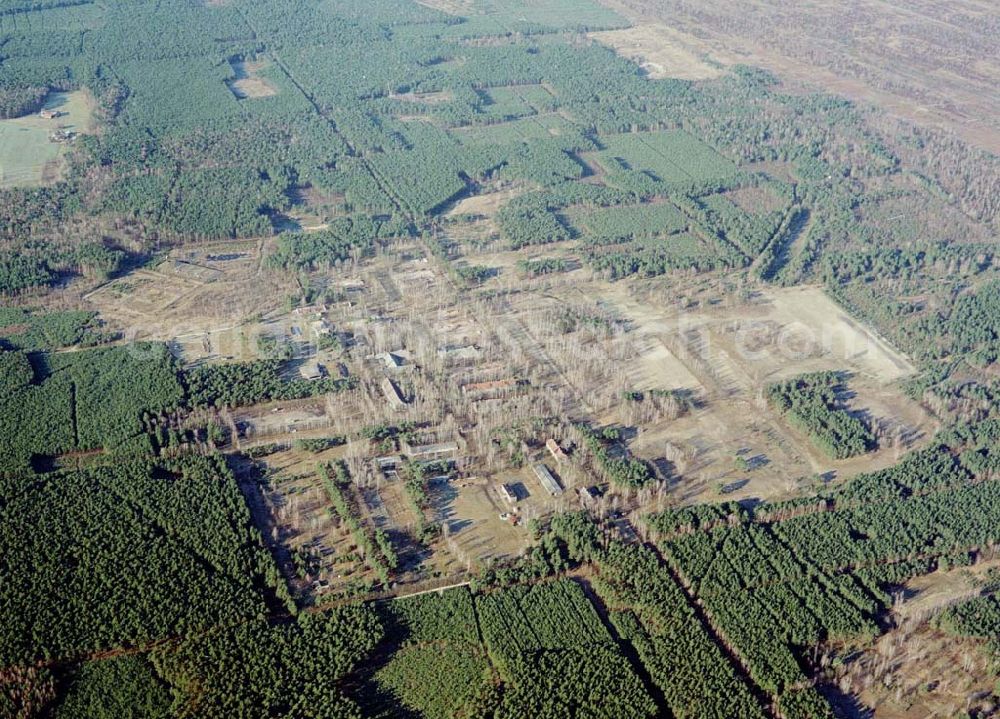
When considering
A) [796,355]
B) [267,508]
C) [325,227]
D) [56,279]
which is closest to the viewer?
[267,508]

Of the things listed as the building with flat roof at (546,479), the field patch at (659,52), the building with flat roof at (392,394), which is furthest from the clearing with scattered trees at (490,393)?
the field patch at (659,52)

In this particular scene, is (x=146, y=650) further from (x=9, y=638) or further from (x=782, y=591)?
(x=782, y=591)

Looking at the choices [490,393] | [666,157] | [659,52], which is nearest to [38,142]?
[490,393]

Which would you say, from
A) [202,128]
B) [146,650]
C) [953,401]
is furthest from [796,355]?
[202,128]

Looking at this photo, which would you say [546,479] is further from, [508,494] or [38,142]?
[38,142]

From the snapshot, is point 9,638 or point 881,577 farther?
point 881,577

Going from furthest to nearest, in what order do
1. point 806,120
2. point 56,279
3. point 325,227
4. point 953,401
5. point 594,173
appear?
1. point 806,120
2. point 594,173
3. point 325,227
4. point 56,279
5. point 953,401

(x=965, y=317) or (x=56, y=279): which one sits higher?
(x=965, y=317)

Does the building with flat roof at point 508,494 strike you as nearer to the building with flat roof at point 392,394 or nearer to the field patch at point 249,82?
the building with flat roof at point 392,394
